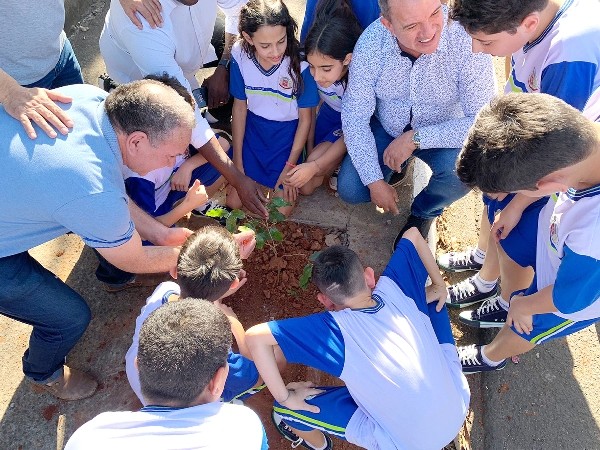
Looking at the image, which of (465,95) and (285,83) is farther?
(285,83)

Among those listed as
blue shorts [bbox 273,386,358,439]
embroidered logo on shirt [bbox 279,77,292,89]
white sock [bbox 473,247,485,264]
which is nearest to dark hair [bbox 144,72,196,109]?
embroidered logo on shirt [bbox 279,77,292,89]

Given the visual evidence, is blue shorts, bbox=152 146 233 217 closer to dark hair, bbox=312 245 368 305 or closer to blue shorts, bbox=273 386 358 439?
dark hair, bbox=312 245 368 305

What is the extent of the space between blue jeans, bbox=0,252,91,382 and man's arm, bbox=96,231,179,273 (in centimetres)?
28

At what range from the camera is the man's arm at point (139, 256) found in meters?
2.27

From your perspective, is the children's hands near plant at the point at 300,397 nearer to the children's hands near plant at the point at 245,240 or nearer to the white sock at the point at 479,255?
the children's hands near plant at the point at 245,240

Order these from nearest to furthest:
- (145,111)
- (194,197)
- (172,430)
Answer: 1. (172,430)
2. (145,111)
3. (194,197)

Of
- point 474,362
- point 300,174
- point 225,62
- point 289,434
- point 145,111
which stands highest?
point 145,111

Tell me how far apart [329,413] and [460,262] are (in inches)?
55.2

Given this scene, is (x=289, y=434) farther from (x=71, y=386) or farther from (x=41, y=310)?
(x=41, y=310)

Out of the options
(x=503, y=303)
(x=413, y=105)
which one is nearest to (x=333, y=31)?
(x=413, y=105)

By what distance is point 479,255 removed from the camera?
10.2 feet

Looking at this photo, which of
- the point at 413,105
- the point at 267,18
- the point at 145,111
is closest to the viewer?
the point at 145,111

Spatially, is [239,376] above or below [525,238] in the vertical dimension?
below

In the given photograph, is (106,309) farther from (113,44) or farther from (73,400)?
(113,44)
